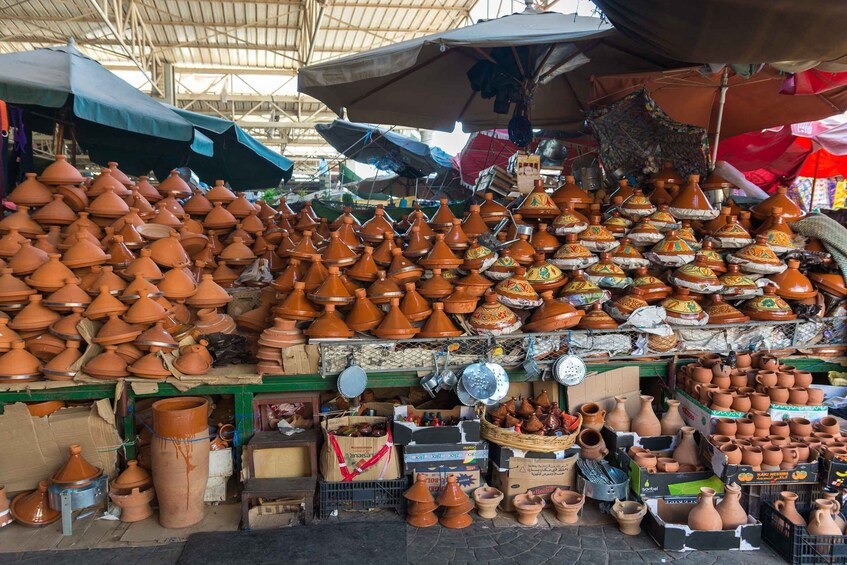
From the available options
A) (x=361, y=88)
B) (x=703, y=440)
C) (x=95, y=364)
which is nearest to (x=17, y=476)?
(x=95, y=364)

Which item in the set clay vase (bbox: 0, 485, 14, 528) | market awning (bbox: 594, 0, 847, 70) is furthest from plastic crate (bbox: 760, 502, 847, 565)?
clay vase (bbox: 0, 485, 14, 528)

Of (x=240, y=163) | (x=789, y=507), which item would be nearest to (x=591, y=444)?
(x=789, y=507)

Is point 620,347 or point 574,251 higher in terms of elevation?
point 574,251

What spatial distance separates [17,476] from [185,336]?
1076 millimetres

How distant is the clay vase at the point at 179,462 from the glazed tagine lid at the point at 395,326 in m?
0.96

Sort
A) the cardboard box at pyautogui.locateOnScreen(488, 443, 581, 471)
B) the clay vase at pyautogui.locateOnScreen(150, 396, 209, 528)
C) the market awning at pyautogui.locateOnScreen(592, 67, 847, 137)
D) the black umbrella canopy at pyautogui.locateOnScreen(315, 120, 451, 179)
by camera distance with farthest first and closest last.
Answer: the black umbrella canopy at pyautogui.locateOnScreen(315, 120, 451, 179)
the market awning at pyautogui.locateOnScreen(592, 67, 847, 137)
the cardboard box at pyautogui.locateOnScreen(488, 443, 581, 471)
the clay vase at pyautogui.locateOnScreen(150, 396, 209, 528)

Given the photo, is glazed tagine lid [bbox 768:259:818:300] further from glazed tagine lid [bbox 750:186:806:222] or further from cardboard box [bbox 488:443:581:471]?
cardboard box [bbox 488:443:581:471]

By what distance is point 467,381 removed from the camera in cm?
302

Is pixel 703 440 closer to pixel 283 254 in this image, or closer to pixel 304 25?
pixel 283 254

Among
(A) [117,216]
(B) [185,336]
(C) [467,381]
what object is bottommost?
(C) [467,381]

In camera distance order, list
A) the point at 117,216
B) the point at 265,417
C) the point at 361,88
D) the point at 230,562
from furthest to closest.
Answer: the point at 361,88 < the point at 117,216 < the point at 265,417 < the point at 230,562

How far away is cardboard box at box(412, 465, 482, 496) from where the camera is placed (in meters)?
2.98

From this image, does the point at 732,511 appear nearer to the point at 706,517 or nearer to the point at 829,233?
the point at 706,517

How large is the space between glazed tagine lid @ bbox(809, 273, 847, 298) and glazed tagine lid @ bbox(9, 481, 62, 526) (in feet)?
14.1
